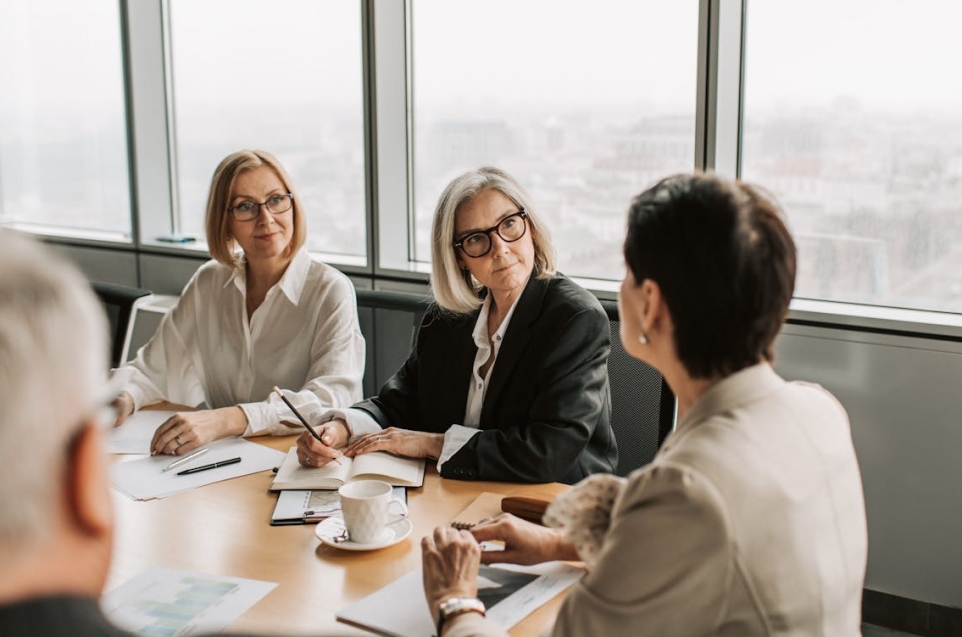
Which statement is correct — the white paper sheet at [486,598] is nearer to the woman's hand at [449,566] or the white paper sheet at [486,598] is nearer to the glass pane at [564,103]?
the woman's hand at [449,566]

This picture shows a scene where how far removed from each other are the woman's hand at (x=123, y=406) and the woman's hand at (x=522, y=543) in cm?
116

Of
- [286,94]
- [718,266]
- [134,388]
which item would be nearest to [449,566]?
[718,266]

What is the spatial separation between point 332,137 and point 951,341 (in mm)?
2369

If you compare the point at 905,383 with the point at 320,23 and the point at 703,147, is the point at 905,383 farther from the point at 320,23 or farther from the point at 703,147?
the point at 320,23

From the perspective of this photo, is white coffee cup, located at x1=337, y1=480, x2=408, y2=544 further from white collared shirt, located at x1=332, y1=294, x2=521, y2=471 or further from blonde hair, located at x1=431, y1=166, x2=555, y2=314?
blonde hair, located at x1=431, y1=166, x2=555, y2=314

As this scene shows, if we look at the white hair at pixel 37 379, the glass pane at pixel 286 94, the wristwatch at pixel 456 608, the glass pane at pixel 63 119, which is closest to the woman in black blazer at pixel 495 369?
the wristwatch at pixel 456 608

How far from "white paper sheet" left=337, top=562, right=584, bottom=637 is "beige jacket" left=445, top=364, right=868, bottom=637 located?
27cm

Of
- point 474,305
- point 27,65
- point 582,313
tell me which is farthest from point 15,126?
point 582,313

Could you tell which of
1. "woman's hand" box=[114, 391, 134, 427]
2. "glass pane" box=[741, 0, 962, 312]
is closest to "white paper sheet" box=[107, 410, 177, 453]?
"woman's hand" box=[114, 391, 134, 427]

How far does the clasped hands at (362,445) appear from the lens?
199 centimetres

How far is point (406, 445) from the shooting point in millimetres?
2068

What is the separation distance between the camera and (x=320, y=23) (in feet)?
12.7

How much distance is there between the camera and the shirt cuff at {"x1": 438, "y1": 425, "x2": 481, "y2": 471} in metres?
2.00

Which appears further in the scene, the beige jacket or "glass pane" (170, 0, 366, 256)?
"glass pane" (170, 0, 366, 256)
